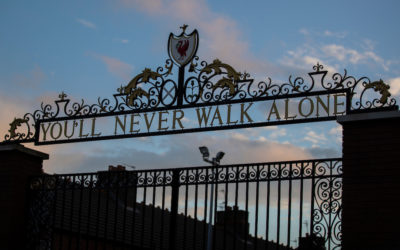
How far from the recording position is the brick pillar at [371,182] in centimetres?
1149

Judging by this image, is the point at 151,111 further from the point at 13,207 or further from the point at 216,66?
the point at 13,207

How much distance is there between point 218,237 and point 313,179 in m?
14.9

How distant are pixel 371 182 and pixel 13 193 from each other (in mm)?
7789

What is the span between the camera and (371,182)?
38.5ft

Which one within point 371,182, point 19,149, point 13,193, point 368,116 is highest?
point 368,116

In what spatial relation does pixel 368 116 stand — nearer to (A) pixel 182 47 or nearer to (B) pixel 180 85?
(B) pixel 180 85

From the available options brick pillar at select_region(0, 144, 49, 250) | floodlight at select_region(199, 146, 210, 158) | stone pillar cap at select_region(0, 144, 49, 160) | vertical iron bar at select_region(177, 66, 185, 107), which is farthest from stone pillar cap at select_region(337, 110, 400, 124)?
brick pillar at select_region(0, 144, 49, 250)

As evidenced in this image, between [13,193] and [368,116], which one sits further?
[13,193]

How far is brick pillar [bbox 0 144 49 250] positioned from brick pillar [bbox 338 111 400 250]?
287 inches

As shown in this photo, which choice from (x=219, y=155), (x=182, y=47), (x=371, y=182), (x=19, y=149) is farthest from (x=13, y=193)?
(x=371, y=182)

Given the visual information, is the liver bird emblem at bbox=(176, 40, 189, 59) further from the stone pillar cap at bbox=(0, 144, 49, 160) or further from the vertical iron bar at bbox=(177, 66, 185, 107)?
the stone pillar cap at bbox=(0, 144, 49, 160)

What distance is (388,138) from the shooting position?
465 inches

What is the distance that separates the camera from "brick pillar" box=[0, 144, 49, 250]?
15336mm

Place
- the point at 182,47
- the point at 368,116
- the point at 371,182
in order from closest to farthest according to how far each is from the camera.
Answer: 1. the point at 371,182
2. the point at 368,116
3. the point at 182,47
